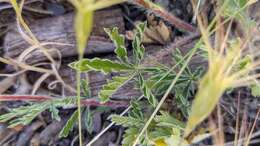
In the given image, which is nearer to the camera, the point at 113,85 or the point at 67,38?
the point at 113,85

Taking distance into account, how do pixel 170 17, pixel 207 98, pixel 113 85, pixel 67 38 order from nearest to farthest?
pixel 207 98 < pixel 113 85 < pixel 170 17 < pixel 67 38

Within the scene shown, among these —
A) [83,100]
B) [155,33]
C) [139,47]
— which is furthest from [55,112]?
[155,33]

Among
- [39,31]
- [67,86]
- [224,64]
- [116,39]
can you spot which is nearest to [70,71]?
[67,86]

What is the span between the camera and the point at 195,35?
1562mm

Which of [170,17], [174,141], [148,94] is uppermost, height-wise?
[170,17]

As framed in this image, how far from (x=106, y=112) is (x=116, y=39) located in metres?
0.40

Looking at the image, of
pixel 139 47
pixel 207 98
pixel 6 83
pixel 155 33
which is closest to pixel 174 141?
pixel 139 47

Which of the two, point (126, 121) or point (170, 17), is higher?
point (170, 17)

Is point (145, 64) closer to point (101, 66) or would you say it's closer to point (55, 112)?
point (101, 66)

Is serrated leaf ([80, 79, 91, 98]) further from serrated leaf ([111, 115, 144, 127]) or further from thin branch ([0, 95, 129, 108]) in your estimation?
serrated leaf ([111, 115, 144, 127])

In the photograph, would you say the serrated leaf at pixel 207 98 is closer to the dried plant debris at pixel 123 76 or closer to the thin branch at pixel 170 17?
the dried plant debris at pixel 123 76

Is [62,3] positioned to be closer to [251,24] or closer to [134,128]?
[134,128]

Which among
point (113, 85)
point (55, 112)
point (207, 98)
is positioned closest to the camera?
point (207, 98)

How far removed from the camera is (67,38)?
5.41ft
